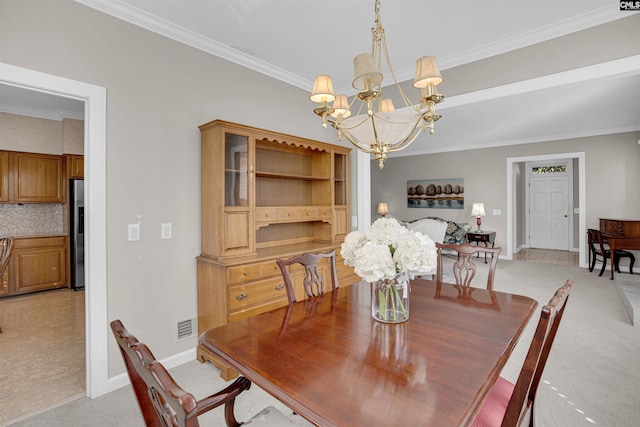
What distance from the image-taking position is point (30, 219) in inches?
190

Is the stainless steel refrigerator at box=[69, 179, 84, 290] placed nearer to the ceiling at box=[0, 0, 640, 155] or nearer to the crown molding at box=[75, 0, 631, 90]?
the ceiling at box=[0, 0, 640, 155]

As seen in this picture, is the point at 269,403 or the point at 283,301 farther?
the point at 283,301

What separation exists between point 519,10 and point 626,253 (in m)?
5.73

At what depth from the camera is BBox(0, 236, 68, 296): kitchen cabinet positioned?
4430 millimetres

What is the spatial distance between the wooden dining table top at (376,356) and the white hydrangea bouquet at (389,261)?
0.09 m

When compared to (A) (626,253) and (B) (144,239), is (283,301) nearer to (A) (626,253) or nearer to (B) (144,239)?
(B) (144,239)

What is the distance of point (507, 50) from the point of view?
283 cm

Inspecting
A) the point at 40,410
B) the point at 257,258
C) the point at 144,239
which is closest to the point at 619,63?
the point at 257,258

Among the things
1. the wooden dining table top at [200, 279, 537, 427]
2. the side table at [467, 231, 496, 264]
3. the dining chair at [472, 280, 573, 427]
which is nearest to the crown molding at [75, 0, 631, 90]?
the wooden dining table top at [200, 279, 537, 427]

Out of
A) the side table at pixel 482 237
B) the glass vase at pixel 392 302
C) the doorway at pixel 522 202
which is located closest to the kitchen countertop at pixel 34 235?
the glass vase at pixel 392 302

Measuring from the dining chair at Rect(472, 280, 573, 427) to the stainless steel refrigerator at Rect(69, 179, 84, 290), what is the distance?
555 cm

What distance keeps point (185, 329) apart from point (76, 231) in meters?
3.29

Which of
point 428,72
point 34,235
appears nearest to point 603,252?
point 428,72

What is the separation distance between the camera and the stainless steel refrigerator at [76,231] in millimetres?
4711
